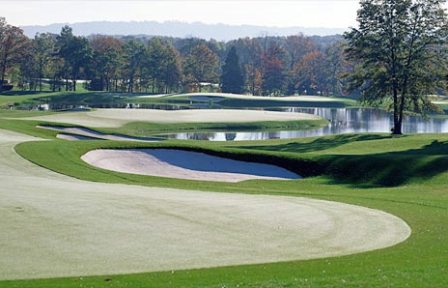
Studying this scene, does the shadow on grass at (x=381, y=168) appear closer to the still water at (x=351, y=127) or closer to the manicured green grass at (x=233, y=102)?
the still water at (x=351, y=127)

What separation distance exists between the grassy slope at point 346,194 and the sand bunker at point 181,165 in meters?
1.08

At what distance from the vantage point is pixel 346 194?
128 feet

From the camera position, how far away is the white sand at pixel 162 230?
2234 cm

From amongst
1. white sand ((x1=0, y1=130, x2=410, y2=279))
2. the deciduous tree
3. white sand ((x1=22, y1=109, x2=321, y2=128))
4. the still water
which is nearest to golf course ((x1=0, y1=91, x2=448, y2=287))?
white sand ((x1=0, y1=130, x2=410, y2=279))

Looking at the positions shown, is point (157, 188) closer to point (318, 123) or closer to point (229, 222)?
point (229, 222)

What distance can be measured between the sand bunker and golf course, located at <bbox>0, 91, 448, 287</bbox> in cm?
13

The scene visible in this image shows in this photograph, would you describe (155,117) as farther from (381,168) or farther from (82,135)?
(381,168)

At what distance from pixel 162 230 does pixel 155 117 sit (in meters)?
81.4

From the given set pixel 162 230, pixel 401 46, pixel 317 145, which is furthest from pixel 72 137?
pixel 162 230

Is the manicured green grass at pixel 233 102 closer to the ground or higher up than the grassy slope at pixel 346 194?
higher up

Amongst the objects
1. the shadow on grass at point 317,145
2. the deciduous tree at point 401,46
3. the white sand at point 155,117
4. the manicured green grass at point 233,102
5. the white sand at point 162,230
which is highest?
the deciduous tree at point 401,46

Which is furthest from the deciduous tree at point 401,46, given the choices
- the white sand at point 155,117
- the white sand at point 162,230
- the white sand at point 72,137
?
the white sand at point 162,230

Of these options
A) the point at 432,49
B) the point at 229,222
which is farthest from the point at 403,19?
the point at 229,222

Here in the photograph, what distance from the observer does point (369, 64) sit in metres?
83.6
